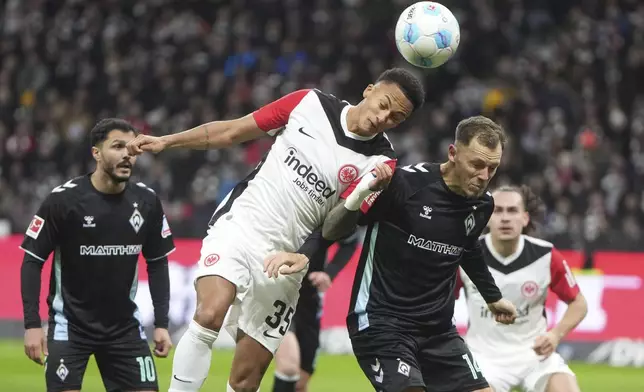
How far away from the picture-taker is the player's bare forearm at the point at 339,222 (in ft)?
19.7

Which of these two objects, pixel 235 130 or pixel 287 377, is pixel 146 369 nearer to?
pixel 235 130

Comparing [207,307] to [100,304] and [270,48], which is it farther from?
[270,48]

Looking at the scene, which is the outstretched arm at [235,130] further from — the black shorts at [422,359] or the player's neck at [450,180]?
the black shorts at [422,359]

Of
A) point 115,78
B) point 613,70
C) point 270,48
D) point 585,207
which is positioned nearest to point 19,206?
point 115,78

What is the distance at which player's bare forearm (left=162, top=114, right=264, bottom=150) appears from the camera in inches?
247

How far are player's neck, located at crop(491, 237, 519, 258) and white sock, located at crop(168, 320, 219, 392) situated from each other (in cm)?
282

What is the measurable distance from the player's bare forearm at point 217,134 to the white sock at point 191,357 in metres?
1.05

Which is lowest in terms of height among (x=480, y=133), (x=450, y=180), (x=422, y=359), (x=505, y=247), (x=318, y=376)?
(x=422, y=359)

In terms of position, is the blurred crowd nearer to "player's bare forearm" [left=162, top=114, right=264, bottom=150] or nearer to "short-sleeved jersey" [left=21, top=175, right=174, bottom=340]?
"short-sleeved jersey" [left=21, top=175, right=174, bottom=340]

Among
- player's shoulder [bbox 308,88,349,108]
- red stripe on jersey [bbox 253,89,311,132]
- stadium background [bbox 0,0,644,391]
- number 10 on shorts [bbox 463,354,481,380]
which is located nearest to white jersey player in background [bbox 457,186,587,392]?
number 10 on shorts [bbox 463,354,481,380]

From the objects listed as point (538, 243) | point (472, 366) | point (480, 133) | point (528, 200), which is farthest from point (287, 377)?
point (480, 133)

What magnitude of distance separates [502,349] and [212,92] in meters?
12.5

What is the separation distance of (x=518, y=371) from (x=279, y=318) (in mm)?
2155

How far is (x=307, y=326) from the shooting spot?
8875 mm
